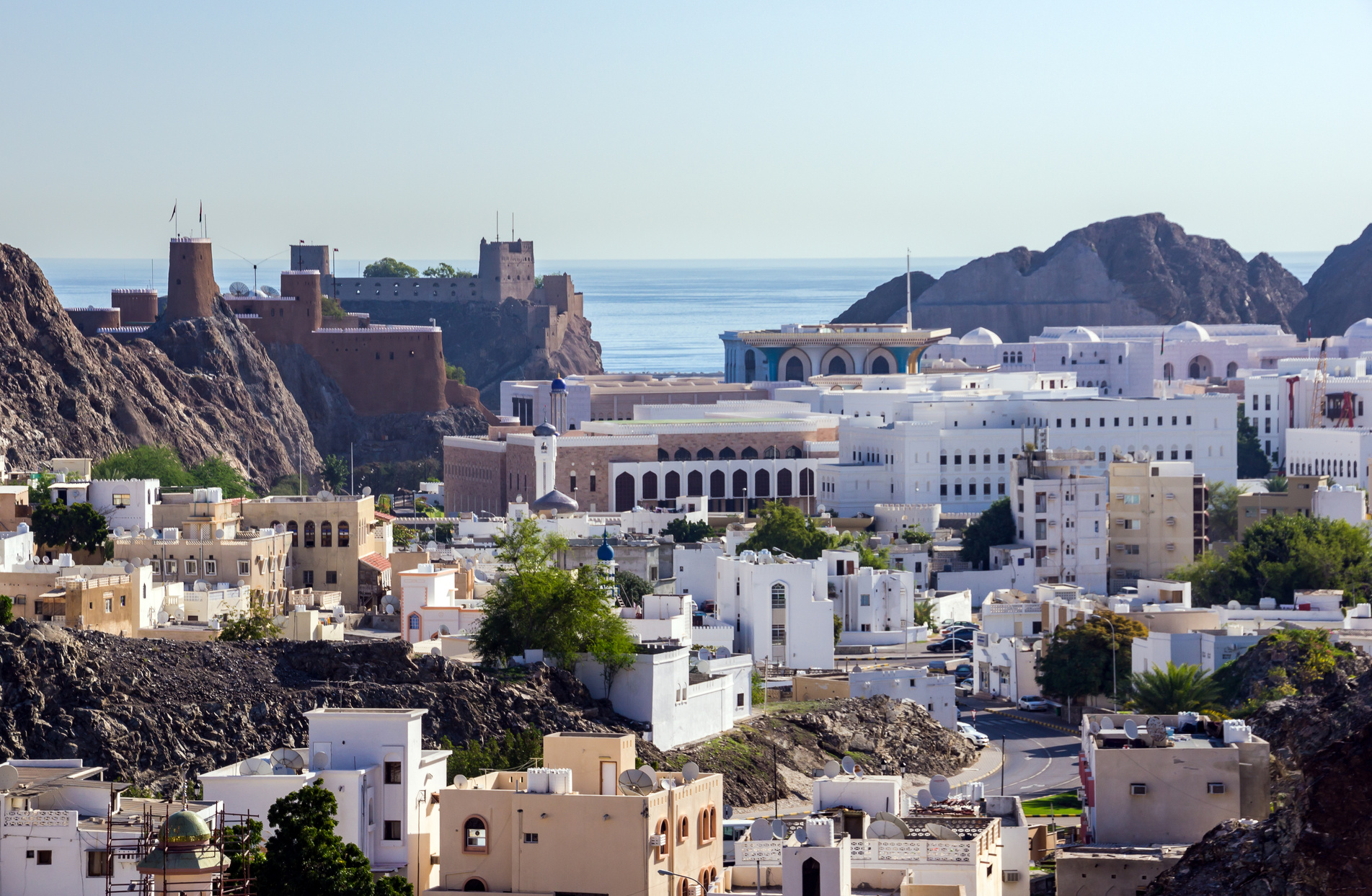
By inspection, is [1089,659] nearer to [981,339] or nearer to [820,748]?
[820,748]

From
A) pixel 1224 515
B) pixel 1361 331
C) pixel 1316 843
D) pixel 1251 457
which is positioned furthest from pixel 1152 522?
pixel 1361 331

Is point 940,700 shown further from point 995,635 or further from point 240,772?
point 240,772

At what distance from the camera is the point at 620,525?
7919 cm

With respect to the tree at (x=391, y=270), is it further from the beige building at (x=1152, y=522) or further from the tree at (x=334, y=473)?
the beige building at (x=1152, y=522)

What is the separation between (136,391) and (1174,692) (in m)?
62.8

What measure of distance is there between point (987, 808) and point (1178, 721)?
15.3 feet

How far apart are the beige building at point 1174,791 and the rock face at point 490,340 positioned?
129727 millimetres

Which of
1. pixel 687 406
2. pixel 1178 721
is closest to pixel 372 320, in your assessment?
pixel 687 406

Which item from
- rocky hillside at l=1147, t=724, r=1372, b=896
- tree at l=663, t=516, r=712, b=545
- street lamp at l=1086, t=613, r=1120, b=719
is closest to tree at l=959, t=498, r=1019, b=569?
tree at l=663, t=516, r=712, b=545

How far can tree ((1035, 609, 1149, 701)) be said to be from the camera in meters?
56.0

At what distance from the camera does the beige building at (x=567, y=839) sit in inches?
1214

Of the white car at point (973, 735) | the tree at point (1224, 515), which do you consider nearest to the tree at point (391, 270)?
the tree at point (1224, 515)

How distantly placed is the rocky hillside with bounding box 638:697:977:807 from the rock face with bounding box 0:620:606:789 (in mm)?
2724

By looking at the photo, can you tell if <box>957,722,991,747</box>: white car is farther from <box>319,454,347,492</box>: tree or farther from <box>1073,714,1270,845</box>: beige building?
<box>319,454,347,492</box>: tree
